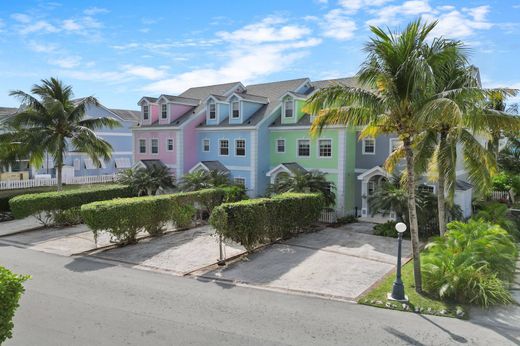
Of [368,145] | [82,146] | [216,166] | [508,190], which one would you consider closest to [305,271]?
[368,145]

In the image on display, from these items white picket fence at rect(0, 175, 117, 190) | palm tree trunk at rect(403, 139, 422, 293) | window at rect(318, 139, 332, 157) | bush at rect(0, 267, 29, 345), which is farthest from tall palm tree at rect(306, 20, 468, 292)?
white picket fence at rect(0, 175, 117, 190)

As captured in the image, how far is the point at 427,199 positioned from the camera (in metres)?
21.4

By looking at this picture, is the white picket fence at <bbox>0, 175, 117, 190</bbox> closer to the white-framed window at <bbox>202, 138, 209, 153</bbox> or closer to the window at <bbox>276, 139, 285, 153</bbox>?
the white-framed window at <bbox>202, 138, 209, 153</bbox>

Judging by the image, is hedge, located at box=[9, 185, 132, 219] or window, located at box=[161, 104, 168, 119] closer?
hedge, located at box=[9, 185, 132, 219]

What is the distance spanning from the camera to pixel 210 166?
103ft

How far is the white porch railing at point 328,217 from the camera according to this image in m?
25.6

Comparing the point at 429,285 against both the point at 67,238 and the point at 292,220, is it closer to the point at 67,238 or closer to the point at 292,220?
the point at 292,220

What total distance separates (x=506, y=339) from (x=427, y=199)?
12236mm

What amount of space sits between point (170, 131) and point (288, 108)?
417 inches

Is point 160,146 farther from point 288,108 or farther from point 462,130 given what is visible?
point 462,130

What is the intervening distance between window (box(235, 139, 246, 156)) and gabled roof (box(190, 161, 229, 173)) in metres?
1.70

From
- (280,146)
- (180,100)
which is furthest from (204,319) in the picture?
(180,100)

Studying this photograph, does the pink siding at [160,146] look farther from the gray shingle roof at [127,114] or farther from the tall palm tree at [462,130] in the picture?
the tall palm tree at [462,130]

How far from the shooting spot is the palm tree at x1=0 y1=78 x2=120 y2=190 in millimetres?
27188
